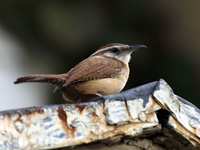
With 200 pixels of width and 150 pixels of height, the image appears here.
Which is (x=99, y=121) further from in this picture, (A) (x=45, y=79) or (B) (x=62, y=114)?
(A) (x=45, y=79)

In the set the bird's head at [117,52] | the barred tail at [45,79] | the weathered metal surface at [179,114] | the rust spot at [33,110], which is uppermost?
the bird's head at [117,52]

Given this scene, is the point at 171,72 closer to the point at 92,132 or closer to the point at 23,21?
the point at 23,21

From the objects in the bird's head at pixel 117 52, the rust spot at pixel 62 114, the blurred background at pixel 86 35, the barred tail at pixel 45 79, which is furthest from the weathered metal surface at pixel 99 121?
the blurred background at pixel 86 35

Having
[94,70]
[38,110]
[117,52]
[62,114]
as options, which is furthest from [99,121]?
[117,52]

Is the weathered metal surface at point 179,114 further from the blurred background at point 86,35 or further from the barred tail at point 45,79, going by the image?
the blurred background at point 86,35

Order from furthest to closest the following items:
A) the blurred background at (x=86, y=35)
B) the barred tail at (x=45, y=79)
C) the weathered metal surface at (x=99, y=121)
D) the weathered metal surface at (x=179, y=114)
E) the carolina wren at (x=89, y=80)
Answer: the blurred background at (x=86, y=35), the carolina wren at (x=89, y=80), the barred tail at (x=45, y=79), the weathered metal surface at (x=179, y=114), the weathered metal surface at (x=99, y=121)
